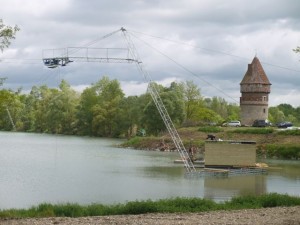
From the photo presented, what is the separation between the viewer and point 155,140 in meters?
80.0

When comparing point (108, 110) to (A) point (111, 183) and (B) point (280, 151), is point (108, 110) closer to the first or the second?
(B) point (280, 151)

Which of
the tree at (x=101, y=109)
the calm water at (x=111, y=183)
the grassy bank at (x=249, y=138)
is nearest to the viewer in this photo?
the calm water at (x=111, y=183)

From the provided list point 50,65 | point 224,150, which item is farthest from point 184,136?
point 50,65

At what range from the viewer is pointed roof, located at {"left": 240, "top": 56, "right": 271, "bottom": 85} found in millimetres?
86938

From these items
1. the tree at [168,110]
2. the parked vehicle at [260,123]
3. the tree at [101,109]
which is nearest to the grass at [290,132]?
the parked vehicle at [260,123]

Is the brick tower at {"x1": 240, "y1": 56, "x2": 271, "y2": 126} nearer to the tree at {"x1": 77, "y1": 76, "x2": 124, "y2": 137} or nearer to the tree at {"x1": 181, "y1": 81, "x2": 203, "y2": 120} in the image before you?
the tree at {"x1": 181, "y1": 81, "x2": 203, "y2": 120}

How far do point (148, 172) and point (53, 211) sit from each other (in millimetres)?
22165

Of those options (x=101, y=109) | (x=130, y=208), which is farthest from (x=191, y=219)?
(x=101, y=109)

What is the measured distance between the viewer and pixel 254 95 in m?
86.6

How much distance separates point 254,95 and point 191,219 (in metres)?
70.2

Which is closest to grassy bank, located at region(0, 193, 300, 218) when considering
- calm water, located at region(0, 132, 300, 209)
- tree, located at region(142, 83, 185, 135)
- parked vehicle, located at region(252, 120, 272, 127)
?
calm water, located at region(0, 132, 300, 209)

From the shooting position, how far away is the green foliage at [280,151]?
63625mm

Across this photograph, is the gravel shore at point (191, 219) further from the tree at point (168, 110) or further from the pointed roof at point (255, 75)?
the tree at point (168, 110)

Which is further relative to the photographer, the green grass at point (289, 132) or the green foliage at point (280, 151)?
the green grass at point (289, 132)
